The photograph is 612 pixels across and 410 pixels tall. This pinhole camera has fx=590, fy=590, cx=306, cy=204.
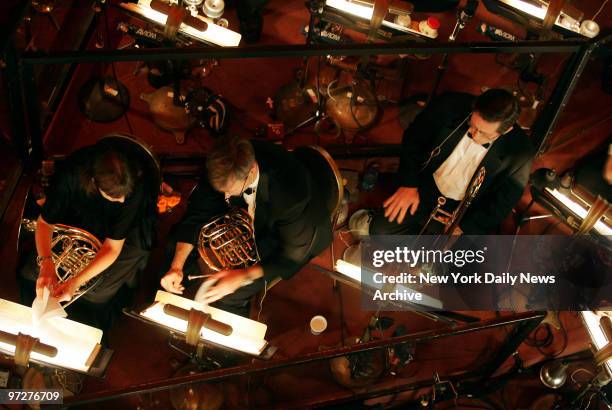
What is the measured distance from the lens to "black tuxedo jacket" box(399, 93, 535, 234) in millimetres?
3814

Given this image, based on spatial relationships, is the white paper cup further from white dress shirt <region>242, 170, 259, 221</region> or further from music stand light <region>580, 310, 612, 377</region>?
music stand light <region>580, 310, 612, 377</region>

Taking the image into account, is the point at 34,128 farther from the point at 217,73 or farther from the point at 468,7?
the point at 468,7

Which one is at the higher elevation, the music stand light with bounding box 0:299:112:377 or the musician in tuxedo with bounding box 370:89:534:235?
the musician in tuxedo with bounding box 370:89:534:235

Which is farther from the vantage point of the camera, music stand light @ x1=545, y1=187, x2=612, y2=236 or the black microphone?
the black microphone

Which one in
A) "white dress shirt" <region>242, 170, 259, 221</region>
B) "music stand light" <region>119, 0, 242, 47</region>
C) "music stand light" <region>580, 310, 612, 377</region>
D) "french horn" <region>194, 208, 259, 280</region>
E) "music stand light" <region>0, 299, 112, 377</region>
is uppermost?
"music stand light" <region>119, 0, 242, 47</region>

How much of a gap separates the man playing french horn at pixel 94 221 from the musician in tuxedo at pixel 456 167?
1.75 m

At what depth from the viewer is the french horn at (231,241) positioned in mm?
3572

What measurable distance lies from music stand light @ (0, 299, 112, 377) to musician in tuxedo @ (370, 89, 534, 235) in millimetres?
2088

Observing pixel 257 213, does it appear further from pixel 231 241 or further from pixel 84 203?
pixel 84 203

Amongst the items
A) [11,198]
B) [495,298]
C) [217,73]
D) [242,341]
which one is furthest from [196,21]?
[495,298]

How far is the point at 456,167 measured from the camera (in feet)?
13.1

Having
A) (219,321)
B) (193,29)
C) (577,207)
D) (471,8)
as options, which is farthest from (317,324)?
(471,8)

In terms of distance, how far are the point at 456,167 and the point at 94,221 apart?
7.71 feet

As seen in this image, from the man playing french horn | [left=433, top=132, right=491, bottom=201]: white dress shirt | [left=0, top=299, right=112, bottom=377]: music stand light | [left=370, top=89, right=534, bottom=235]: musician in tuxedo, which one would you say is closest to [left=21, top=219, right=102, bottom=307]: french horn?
the man playing french horn
